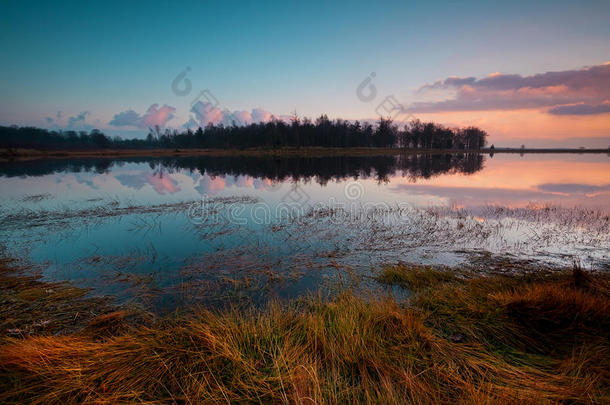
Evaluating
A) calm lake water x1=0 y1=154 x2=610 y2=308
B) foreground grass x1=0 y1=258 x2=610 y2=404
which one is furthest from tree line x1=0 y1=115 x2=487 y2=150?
foreground grass x1=0 y1=258 x2=610 y2=404

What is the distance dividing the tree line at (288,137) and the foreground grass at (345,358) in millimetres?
86357

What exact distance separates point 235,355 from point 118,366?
150cm

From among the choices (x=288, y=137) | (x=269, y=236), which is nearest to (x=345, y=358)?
(x=269, y=236)

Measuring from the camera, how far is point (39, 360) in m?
3.21

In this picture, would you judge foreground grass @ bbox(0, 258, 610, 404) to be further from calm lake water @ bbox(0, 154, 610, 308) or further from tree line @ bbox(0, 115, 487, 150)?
tree line @ bbox(0, 115, 487, 150)

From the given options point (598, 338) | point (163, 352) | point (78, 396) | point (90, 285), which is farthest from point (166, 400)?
point (598, 338)

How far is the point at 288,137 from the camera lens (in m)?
99.7

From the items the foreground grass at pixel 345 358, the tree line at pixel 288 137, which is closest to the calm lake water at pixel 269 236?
the foreground grass at pixel 345 358

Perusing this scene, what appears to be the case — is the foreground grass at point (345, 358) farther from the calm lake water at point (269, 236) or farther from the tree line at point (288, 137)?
the tree line at point (288, 137)

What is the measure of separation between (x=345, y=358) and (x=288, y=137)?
100395 millimetres

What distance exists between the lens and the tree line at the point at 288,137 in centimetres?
10031

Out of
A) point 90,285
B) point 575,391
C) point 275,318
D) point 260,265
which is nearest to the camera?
point 575,391

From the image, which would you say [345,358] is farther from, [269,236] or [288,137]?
[288,137]

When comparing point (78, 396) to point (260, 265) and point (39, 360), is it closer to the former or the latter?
point (39, 360)
